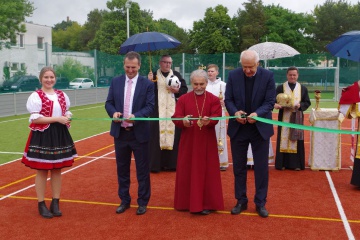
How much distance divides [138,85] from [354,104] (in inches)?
132

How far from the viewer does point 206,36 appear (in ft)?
190

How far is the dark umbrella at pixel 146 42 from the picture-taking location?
7462 millimetres

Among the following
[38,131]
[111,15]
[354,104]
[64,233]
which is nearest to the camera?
[64,233]

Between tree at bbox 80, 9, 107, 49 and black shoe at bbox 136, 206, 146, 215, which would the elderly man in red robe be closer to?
black shoe at bbox 136, 206, 146, 215

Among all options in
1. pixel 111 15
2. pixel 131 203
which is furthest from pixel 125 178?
pixel 111 15

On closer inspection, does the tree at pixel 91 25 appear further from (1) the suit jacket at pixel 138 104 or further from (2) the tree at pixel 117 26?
(1) the suit jacket at pixel 138 104

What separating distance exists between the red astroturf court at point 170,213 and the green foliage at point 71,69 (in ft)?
49.8

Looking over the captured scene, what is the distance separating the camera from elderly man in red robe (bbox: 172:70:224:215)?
5473mm

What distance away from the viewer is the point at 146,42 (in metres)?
7.42

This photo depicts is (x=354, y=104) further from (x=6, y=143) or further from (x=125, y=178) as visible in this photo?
(x=6, y=143)

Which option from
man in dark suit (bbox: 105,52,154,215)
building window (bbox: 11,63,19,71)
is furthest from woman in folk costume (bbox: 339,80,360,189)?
Result: building window (bbox: 11,63,19,71)

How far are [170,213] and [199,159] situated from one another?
80 centimetres

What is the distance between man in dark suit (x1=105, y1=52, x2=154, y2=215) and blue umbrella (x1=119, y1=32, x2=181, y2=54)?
1.95m

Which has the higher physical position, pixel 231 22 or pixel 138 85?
pixel 231 22
